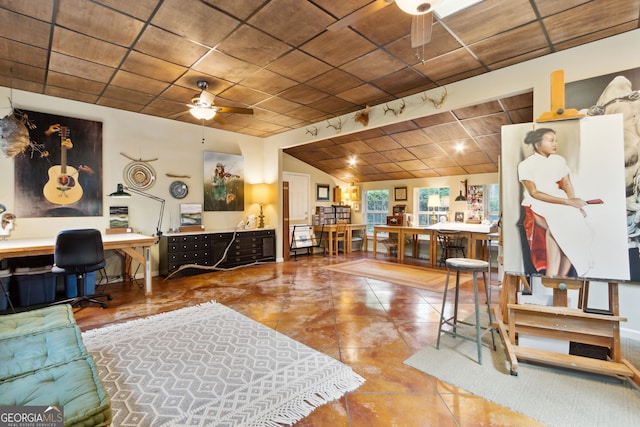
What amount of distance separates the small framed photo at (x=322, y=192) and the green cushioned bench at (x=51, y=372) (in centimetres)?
690

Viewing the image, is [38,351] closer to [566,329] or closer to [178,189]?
[566,329]

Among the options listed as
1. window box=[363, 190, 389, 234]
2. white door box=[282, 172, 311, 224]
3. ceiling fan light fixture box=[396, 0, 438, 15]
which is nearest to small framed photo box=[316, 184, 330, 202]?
white door box=[282, 172, 311, 224]

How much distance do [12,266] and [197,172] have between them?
2974 millimetres

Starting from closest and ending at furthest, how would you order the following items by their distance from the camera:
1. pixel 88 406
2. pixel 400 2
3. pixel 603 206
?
pixel 88 406 < pixel 400 2 < pixel 603 206

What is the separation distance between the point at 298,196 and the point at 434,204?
355cm

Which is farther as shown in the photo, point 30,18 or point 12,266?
point 12,266

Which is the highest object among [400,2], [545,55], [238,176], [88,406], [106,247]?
[545,55]

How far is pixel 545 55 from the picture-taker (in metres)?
3.12

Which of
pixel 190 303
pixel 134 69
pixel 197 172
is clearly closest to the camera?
pixel 134 69

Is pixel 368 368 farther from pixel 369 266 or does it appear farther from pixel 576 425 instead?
pixel 369 266

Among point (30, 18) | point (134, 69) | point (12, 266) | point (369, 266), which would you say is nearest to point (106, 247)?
point (12, 266)

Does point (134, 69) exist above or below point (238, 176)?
above

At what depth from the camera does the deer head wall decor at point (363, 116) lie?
473 cm

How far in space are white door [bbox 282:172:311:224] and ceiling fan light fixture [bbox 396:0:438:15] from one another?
237 inches
